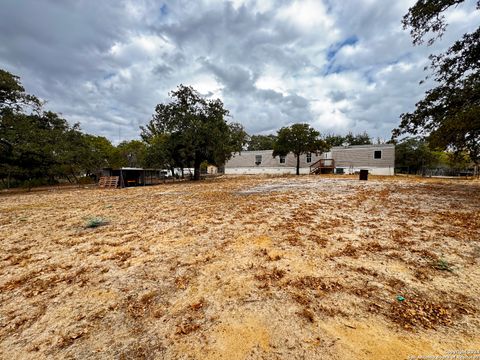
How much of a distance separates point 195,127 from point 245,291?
16.5 metres

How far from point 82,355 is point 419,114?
1226 centimetres

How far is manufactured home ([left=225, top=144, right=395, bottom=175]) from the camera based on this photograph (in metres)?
27.5

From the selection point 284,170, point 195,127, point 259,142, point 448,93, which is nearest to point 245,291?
point 448,93

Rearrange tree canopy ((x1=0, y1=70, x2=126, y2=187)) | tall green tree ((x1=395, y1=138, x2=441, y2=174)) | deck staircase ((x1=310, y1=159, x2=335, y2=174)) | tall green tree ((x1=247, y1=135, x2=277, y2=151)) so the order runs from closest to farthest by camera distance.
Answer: tree canopy ((x1=0, y1=70, x2=126, y2=187)) < deck staircase ((x1=310, y1=159, x2=335, y2=174)) < tall green tree ((x1=395, y1=138, x2=441, y2=174)) < tall green tree ((x1=247, y1=135, x2=277, y2=151))

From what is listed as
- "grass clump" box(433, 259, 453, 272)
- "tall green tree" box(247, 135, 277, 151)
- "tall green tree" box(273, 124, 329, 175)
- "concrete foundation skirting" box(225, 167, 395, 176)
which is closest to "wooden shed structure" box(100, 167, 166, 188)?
"tall green tree" box(273, 124, 329, 175)

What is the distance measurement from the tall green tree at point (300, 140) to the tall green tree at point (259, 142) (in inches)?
1061

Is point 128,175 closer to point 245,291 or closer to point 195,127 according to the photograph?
point 195,127

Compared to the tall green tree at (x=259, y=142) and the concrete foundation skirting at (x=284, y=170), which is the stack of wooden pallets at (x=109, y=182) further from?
the tall green tree at (x=259, y=142)

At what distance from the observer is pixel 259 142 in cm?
5816

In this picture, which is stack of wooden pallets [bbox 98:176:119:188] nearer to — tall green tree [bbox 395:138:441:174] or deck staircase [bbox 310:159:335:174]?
deck staircase [bbox 310:159:335:174]

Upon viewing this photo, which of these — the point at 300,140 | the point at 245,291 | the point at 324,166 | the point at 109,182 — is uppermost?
the point at 300,140

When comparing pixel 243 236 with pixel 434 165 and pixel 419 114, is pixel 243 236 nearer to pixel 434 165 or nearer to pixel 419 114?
pixel 419 114

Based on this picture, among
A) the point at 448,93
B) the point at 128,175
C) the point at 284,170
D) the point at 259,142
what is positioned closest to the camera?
the point at 448,93

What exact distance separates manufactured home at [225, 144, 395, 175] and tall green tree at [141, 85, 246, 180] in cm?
671
